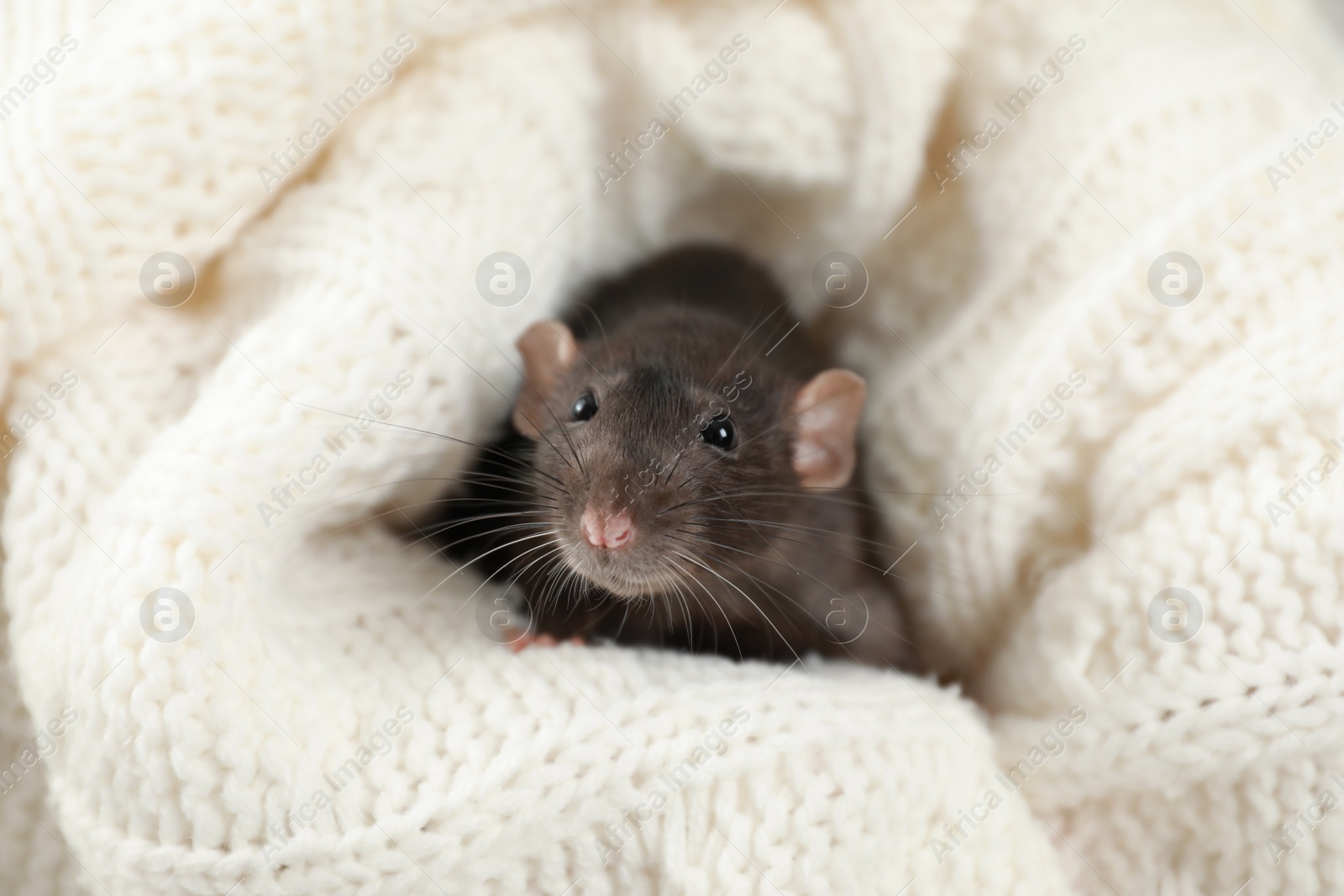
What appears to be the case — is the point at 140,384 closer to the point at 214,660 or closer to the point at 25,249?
the point at 25,249

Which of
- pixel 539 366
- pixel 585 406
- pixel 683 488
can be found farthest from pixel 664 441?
pixel 539 366

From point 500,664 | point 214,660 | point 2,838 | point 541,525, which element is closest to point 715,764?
point 500,664

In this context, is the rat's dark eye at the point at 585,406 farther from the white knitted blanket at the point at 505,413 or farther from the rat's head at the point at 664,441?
the white knitted blanket at the point at 505,413

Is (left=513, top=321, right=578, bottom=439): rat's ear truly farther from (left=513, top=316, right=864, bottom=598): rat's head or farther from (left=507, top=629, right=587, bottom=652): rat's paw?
(left=507, top=629, right=587, bottom=652): rat's paw

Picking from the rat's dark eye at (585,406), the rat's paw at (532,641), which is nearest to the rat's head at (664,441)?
the rat's dark eye at (585,406)

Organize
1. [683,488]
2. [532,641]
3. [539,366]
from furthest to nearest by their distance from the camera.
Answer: [539,366] < [532,641] < [683,488]

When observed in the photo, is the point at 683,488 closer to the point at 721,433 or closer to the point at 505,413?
the point at 721,433

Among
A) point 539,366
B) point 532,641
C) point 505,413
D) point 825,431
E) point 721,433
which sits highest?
point 825,431

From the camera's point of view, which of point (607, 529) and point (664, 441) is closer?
point (607, 529)
